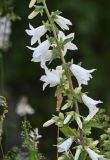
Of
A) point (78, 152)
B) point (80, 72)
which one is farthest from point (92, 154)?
point (80, 72)

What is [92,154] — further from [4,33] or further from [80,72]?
[4,33]

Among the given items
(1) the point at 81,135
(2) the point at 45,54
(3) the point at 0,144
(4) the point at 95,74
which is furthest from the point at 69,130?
(4) the point at 95,74

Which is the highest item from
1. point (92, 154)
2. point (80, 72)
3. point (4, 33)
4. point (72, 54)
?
point (72, 54)

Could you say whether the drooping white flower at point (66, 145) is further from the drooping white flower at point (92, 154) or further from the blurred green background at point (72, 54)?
the blurred green background at point (72, 54)

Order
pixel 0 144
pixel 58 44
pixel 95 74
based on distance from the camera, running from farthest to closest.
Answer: pixel 95 74 < pixel 0 144 < pixel 58 44

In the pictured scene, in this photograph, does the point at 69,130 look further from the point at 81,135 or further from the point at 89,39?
the point at 89,39

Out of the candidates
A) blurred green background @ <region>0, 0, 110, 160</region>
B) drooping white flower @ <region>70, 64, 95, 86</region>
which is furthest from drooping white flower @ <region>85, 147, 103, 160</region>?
blurred green background @ <region>0, 0, 110, 160</region>

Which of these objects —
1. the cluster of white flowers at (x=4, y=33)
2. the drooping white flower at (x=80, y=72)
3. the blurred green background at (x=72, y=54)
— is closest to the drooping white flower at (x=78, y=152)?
the drooping white flower at (x=80, y=72)

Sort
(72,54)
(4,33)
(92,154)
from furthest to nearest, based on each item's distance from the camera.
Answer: (72,54) → (4,33) → (92,154)
